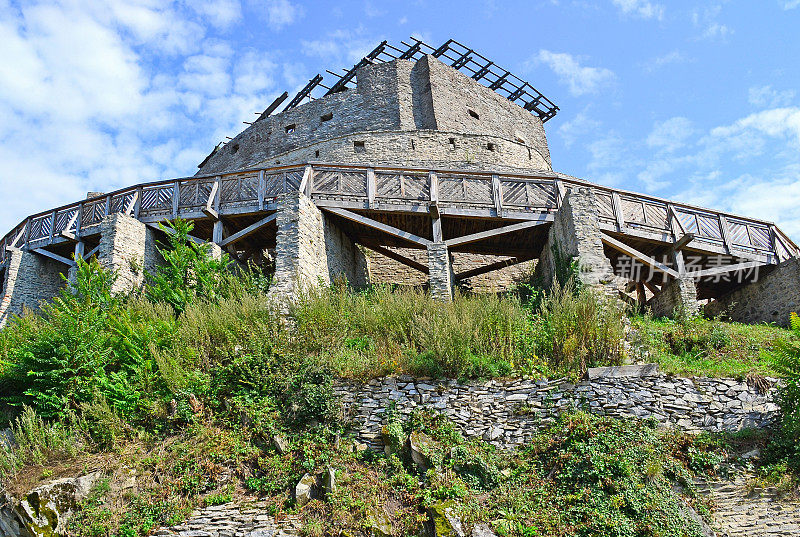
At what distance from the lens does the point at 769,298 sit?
13219 millimetres

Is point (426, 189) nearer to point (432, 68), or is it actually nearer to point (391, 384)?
point (391, 384)

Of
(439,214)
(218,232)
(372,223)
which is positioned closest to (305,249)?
(372,223)

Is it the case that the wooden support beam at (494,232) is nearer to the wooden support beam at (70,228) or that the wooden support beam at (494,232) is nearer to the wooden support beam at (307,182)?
the wooden support beam at (307,182)

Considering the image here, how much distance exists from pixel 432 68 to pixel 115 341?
53.6 ft

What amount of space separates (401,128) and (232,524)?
15.2m

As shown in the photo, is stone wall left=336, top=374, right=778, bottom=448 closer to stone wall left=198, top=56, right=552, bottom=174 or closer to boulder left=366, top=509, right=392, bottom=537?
boulder left=366, top=509, right=392, bottom=537

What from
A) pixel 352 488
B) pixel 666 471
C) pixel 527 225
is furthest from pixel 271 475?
pixel 527 225

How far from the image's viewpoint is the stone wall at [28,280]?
43.4ft

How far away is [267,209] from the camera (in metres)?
12.4

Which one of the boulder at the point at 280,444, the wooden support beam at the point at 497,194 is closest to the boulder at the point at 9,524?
the boulder at the point at 280,444

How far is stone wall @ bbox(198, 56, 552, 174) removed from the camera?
60.1ft

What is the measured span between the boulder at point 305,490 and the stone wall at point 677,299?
7.78 metres

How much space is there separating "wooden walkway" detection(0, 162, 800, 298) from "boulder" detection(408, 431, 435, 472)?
5438mm

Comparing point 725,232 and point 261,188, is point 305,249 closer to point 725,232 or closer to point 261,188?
point 261,188
